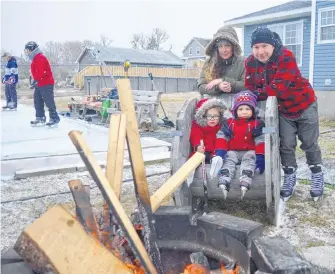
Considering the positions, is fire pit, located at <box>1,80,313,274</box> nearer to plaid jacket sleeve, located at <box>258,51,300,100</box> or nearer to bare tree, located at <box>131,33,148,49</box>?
plaid jacket sleeve, located at <box>258,51,300,100</box>

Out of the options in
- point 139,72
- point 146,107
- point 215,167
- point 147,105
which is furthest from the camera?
point 139,72

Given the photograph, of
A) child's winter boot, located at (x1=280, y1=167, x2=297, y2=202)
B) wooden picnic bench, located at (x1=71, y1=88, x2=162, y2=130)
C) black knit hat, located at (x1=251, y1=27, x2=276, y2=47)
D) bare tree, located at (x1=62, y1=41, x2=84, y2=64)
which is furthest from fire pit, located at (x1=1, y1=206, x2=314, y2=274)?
bare tree, located at (x1=62, y1=41, x2=84, y2=64)

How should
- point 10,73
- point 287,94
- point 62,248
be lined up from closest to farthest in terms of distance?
point 62,248
point 287,94
point 10,73

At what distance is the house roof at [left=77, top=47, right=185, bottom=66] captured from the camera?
41.0 m

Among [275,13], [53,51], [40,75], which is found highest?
[53,51]

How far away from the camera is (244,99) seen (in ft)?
11.9

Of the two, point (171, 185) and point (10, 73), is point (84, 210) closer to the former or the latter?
point (171, 185)

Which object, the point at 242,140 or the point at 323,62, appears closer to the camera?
the point at 242,140

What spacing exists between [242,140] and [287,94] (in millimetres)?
629

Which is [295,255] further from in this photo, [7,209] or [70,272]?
[7,209]

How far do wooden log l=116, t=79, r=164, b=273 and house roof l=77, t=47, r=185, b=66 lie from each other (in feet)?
127

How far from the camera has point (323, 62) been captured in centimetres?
1234

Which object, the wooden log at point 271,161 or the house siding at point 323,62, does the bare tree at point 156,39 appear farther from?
the wooden log at point 271,161

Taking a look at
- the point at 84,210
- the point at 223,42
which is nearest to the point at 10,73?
the point at 223,42
